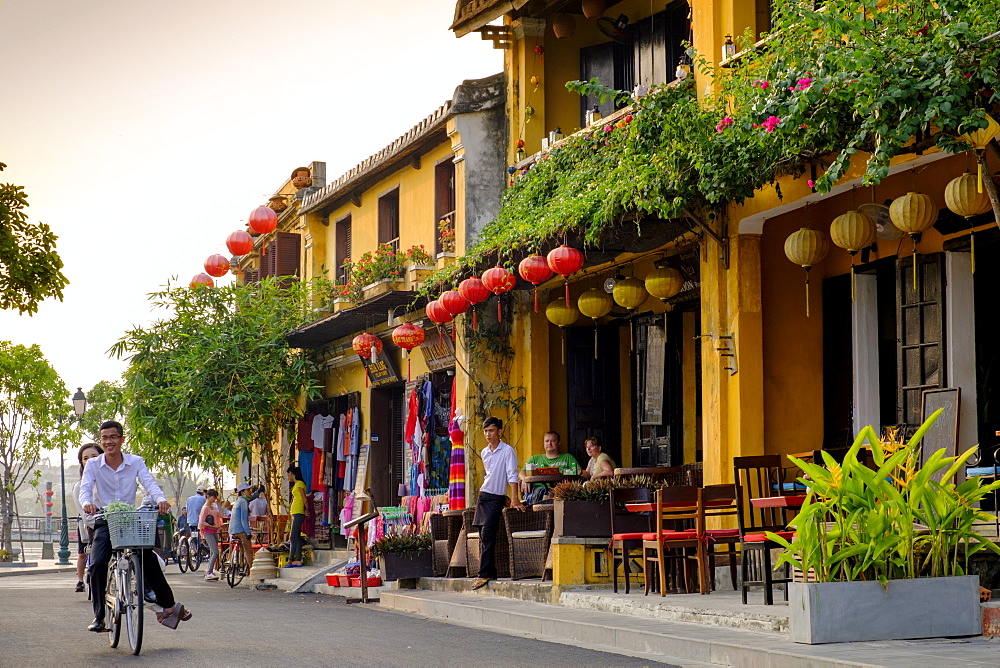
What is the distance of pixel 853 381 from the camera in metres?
13.6

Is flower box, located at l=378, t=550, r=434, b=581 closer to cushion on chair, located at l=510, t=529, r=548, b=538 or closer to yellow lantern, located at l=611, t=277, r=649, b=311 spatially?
cushion on chair, located at l=510, t=529, r=548, b=538

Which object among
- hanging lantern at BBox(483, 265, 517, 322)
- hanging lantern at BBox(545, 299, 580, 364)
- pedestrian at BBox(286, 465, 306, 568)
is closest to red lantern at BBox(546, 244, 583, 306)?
hanging lantern at BBox(483, 265, 517, 322)

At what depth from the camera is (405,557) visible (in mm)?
16188

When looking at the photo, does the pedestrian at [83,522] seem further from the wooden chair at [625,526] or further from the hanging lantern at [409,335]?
the hanging lantern at [409,335]

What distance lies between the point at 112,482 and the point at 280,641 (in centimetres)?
182

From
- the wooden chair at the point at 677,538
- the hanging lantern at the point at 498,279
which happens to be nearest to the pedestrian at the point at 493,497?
the hanging lantern at the point at 498,279

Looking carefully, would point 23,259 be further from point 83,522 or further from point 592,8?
point 592,8

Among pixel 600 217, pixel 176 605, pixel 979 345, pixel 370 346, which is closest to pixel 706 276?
pixel 600 217

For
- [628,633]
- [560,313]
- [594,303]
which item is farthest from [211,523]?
[628,633]

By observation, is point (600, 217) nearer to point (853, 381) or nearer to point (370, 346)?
point (853, 381)

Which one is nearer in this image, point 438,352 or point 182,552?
point 438,352

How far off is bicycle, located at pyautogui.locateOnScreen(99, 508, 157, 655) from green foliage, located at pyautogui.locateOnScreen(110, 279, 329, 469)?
13539 mm

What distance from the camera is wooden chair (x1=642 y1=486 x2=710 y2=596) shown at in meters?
11.3

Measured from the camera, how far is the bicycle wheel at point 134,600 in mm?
9523
